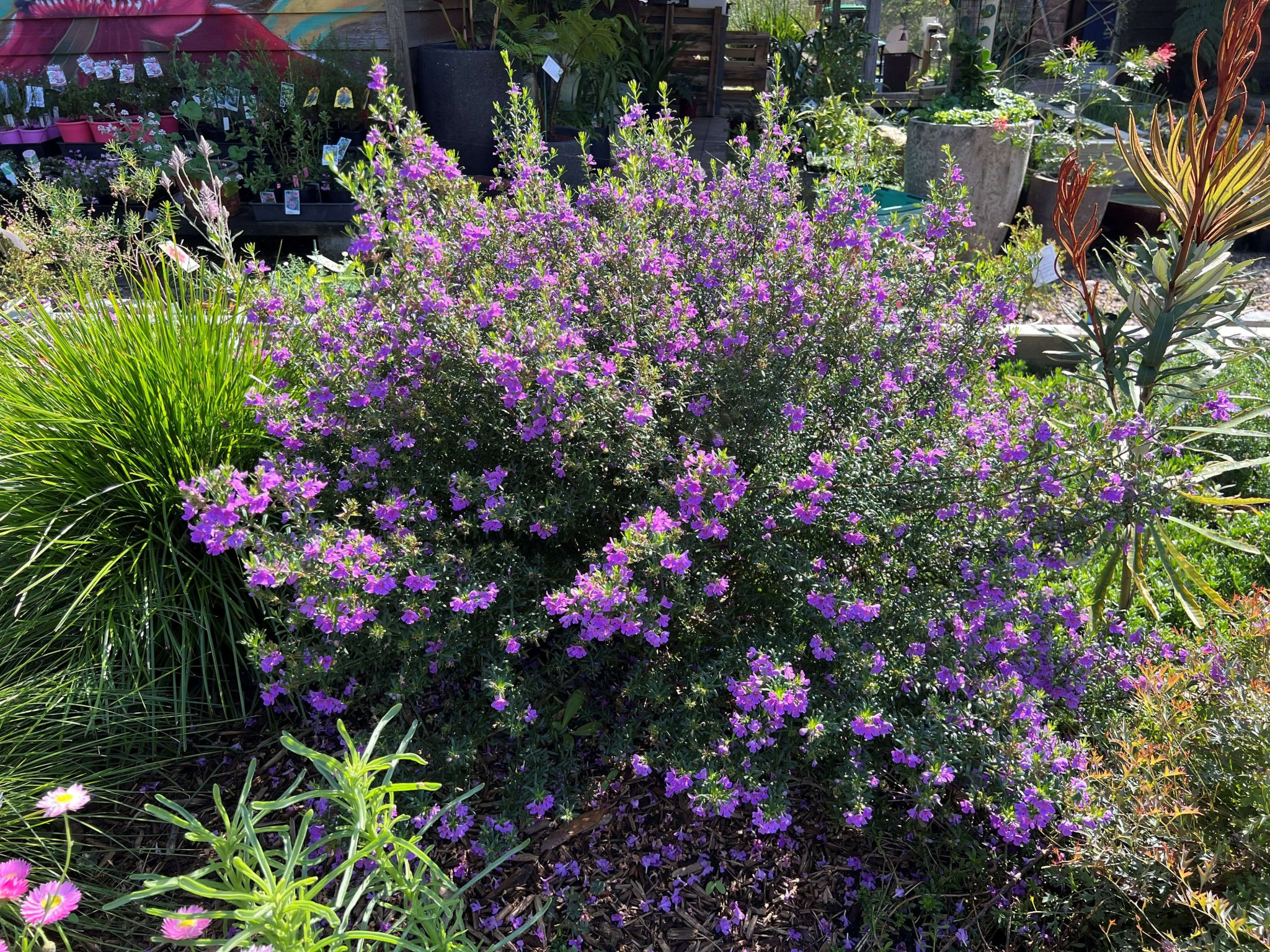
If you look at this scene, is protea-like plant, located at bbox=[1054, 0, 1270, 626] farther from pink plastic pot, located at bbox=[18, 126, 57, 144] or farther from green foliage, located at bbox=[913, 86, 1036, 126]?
pink plastic pot, located at bbox=[18, 126, 57, 144]

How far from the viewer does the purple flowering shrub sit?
5.78 feet

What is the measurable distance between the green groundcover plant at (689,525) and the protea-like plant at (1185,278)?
0.79ft

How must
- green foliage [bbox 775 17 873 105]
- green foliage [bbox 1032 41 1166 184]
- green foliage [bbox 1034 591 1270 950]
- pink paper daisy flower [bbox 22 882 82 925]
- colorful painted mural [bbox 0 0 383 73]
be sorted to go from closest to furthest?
pink paper daisy flower [bbox 22 882 82 925] < green foliage [bbox 1034 591 1270 950] < green foliage [bbox 1032 41 1166 184] < colorful painted mural [bbox 0 0 383 73] < green foliage [bbox 775 17 873 105]

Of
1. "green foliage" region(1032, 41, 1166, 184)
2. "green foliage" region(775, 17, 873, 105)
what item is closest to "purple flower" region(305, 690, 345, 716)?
"green foliage" region(1032, 41, 1166, 184)

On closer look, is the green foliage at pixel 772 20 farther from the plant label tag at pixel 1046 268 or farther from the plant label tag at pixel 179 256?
the plant label tag at pixel 179 256

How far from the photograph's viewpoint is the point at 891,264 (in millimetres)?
2531

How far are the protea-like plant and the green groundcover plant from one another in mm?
240

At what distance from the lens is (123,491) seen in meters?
2.36

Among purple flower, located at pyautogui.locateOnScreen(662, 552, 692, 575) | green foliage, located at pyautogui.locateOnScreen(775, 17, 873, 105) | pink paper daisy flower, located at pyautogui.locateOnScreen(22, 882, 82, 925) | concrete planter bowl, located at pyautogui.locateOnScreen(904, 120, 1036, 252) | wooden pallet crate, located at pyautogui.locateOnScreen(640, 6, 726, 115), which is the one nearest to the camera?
pink paper daisy flower, located at pyautogui.locateOnScreen(22, 882, 82, 925)

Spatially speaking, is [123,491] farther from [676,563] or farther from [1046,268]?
[1046,268]

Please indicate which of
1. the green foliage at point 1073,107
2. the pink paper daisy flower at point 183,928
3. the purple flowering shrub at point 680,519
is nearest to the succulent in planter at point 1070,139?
the green foliage at point 1073,107

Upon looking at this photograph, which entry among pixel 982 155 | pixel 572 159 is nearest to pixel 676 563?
pixel 572 159

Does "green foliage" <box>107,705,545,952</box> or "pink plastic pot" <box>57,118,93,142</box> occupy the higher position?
"pink plastic pot" <box>57,118,93,142</box>

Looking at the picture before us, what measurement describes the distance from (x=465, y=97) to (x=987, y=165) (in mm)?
3328
